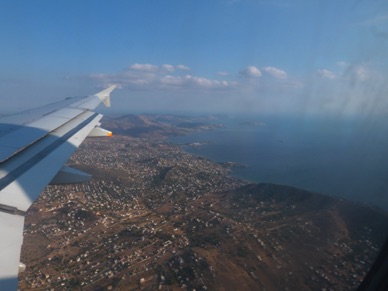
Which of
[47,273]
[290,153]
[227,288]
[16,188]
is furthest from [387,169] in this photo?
[16,188]

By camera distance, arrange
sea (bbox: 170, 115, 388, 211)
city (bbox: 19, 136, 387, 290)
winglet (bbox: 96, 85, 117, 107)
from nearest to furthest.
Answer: winglet (bbox: 96, 85, 117, 107)
city (bbox: 19, 136, 387, 290)
sea (bbox: 170, 115, 388, 211)

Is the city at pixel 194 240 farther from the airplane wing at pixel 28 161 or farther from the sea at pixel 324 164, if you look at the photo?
the sea at pixel 324 164

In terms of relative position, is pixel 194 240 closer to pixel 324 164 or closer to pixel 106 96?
pixel 106 96

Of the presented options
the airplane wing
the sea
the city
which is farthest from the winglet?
the sea

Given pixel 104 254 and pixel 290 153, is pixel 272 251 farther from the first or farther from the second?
pixel 290 153

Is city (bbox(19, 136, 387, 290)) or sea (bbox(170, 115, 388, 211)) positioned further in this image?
sea (bbox(170, 115, 388, 211))

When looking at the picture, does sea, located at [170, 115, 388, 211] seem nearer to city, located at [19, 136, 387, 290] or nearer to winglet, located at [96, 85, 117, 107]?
city, located at [19, 136, 387, 290]

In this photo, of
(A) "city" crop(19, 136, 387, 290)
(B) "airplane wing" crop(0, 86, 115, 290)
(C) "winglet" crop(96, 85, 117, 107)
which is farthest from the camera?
(A) "city" crop(19, 136, 387, 290)

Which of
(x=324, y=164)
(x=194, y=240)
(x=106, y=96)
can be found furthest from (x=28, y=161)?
(x=324, y=164)
